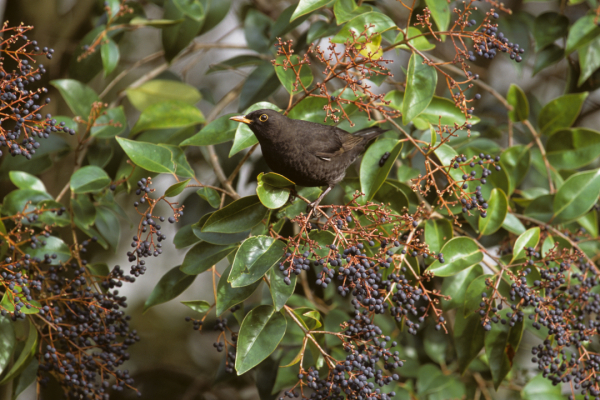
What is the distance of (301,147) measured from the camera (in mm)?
1971

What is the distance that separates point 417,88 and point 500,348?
1.01 m

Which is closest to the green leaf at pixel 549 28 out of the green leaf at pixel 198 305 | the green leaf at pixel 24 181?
the green leaf at pixel 198 305

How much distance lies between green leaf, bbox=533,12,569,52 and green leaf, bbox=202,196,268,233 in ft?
5.52

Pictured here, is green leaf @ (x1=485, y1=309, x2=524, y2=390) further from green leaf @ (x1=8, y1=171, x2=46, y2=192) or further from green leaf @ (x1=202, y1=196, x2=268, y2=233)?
green leaf @ (x1=8, y1=171, x2=46, y2=192)

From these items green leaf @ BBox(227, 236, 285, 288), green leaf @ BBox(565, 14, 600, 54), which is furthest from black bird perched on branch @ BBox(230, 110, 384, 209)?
green leaf @ BBox(565, 14, 600, 54)

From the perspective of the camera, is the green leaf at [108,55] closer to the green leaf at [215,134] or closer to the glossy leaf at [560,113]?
the green leaf at [215,134]

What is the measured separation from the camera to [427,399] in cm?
228

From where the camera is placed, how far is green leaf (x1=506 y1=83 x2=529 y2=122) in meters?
2.25

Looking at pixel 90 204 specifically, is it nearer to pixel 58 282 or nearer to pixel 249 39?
pixel 58 282

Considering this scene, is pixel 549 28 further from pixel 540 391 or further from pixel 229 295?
pixel 229 295

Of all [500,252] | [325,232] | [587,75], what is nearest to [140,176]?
[325,232]

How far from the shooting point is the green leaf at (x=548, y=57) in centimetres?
247

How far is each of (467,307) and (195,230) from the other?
1019 millimetres

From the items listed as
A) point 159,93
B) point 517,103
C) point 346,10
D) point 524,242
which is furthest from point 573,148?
point 159,93
